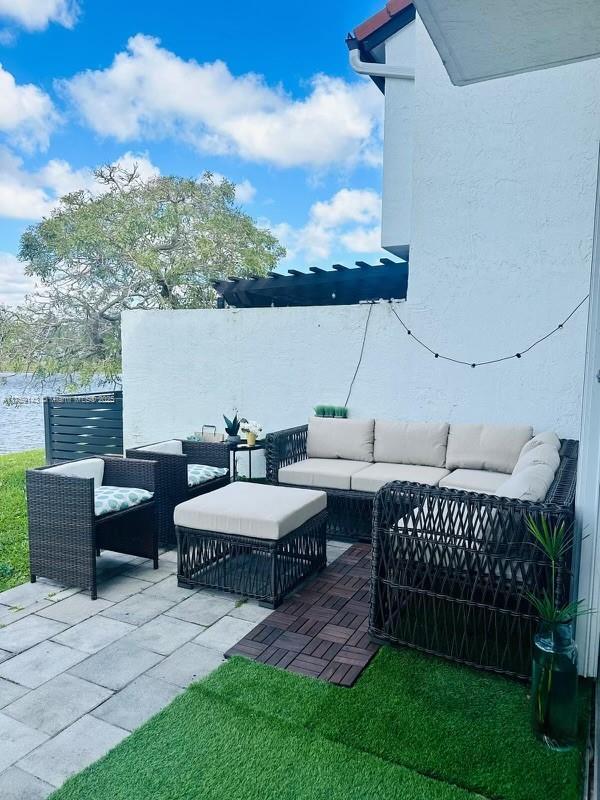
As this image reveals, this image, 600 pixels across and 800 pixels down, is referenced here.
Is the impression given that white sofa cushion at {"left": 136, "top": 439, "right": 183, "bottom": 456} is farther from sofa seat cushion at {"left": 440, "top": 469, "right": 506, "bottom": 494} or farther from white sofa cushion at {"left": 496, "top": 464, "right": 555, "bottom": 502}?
white sofa cushion at {"left": 496, "top": 464, "right": 555, "bottom": 502}

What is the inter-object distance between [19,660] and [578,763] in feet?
8.92

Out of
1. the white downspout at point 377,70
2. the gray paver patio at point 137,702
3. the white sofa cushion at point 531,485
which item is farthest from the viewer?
the white downspout at point 377,70

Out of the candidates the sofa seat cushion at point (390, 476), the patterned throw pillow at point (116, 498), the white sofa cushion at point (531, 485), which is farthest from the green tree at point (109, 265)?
the white sofa cushion at point (531, 485)

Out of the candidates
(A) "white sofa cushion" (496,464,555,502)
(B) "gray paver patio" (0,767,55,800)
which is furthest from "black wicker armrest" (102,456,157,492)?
(A) "white sofa cushion" (496,464,555,502)

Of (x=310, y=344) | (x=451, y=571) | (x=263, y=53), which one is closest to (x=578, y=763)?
(x=451, y=571)

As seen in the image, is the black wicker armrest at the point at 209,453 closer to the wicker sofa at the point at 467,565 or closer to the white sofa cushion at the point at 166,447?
the white sofa cushion at the point at 166,447

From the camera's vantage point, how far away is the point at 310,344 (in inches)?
265

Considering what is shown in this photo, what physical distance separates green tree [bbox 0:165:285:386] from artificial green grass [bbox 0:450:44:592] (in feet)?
12.2

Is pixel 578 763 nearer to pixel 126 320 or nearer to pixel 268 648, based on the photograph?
pixel 268 648

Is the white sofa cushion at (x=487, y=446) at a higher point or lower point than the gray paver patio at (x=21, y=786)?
A: higher

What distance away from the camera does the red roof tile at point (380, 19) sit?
667 centimetres

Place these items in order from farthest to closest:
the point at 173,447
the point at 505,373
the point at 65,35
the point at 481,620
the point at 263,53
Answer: the point at 263,53 < the point at 65,35 < the point at 505,373 < the point at 173,447 < the point at 481,620

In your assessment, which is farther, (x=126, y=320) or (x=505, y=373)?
(x=126, y=320)

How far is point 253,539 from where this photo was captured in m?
3.69
